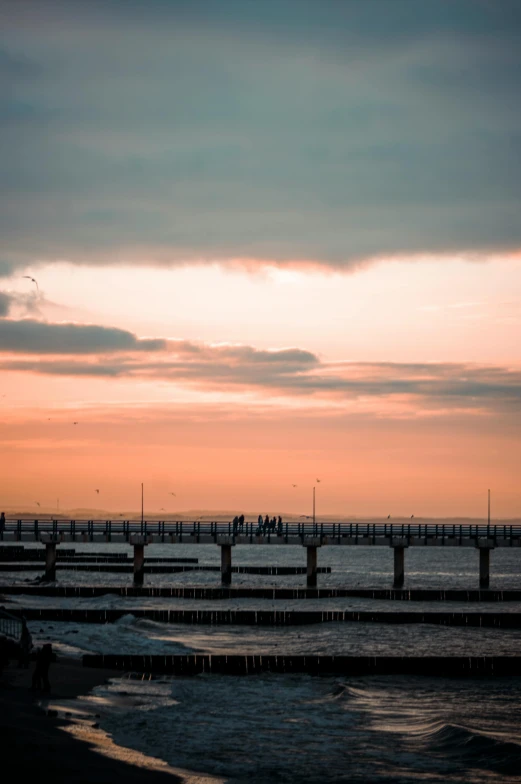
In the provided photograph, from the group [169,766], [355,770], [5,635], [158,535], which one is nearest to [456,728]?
[355,770]

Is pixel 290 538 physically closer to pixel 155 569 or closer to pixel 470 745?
pixel 155 569

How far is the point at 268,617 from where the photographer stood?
61.2 meters

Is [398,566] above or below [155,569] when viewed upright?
above

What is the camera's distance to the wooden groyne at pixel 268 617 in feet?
188

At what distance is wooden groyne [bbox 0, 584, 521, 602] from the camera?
7606cm

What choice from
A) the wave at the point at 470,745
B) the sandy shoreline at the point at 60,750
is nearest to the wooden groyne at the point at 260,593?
the sandy shoreline at the point at 60,750

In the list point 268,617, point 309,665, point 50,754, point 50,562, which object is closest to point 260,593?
point 268,617

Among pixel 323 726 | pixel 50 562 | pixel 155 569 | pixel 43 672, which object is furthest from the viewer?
pixel 155 569

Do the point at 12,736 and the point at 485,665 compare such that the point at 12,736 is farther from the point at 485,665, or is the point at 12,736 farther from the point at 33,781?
the point at 485,665

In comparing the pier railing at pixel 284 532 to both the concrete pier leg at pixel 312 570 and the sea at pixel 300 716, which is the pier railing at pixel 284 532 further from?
the sea at pixel 300 716

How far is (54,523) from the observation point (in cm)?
9169

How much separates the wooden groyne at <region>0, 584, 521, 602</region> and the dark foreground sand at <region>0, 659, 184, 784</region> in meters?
45.0

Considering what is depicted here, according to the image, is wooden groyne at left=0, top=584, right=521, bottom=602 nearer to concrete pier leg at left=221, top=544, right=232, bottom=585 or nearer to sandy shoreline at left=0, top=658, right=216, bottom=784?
concrete pier leg at left=221, top=544, right=232, bottom=585

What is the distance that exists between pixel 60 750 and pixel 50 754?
0.59m
